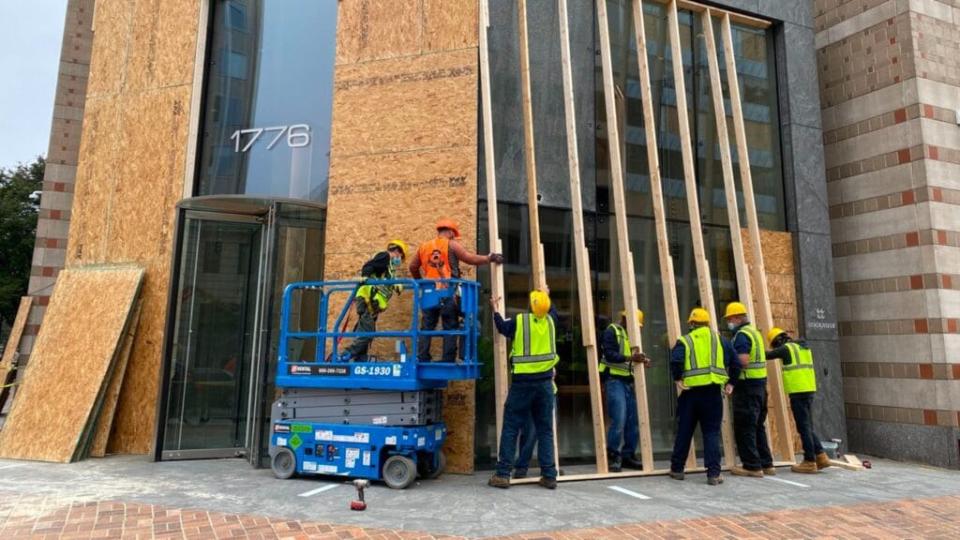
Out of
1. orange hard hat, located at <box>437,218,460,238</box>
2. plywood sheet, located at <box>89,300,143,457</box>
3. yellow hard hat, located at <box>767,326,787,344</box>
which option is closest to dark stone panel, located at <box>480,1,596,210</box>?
orange hard hat, located at <box>437,218,460,238</box>

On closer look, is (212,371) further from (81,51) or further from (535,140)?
(81,51)

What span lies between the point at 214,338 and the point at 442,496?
4.61m

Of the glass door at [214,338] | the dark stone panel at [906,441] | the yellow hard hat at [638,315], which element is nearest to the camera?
the yellow hard hat at [638,315]

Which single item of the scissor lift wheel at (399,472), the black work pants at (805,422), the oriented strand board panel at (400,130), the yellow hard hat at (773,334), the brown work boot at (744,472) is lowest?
the brown work boot at (744,472)

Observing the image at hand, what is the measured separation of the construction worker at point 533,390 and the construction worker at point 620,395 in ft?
4.40

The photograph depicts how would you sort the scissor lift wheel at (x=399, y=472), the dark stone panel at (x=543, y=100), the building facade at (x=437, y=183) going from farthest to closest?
the dark stone panel at (x=543, y=100) → the building facade at (x=437, y=183) → the scissor lift wheel at (x=399, y=472)

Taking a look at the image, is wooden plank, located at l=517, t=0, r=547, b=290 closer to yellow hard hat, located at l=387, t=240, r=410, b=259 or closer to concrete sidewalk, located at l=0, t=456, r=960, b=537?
yellow hard hat, located at l=387, t=240, r=410, b=259

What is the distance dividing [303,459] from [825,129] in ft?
35.0

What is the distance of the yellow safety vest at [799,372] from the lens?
8.09m

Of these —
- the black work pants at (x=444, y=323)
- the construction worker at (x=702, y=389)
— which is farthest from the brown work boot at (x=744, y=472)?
the black work pants at (x=444, y=323)

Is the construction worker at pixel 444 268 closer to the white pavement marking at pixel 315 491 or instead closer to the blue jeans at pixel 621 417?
the white pavement marking at pixel 315 491

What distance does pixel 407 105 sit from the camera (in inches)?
332

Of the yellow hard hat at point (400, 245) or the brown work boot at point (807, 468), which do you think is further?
the brown work boot at point (807, 468)

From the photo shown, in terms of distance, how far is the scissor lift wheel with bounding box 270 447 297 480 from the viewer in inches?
275
